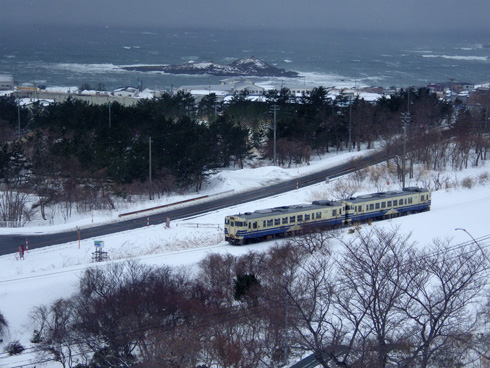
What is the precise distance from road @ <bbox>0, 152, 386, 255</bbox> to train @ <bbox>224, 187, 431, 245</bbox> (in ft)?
13.6

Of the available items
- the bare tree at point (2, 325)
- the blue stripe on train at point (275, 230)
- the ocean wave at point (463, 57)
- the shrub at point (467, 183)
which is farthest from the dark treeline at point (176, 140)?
the ocean wave at point (463, 57)

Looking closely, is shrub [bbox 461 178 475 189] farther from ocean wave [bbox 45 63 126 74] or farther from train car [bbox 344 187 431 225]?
ocean wave [bbox 45 63 126 74]

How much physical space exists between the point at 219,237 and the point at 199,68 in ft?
263

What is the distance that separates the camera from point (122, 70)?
98.2 metres

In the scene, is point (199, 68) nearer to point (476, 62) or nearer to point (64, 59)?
point (64, 59)

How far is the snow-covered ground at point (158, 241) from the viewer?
14.1 meters

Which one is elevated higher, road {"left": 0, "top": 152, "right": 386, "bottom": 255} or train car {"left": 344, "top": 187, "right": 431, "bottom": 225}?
train car {"left": 344, "top": 187, "right": 431, "bottom": 225}

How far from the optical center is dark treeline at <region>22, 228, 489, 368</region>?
382 inches

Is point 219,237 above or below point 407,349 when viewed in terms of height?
below

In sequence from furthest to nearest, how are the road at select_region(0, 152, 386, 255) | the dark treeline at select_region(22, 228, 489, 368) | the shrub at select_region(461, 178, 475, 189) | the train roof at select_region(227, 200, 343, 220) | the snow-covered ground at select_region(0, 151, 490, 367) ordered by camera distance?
the shrub at select_region(461, 178, 475, 189) → the road at select_region(0, 152, 386, 255) → the train roof at select_region(227, 200, 343, 220) → the snow-covered ground at select_region(0, 151, 490, 367) → the dark treeline at select_region(22, 228, 489, 368)

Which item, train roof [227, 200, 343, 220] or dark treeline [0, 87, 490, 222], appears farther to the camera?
dark treeline [0, 87, 490, 222]

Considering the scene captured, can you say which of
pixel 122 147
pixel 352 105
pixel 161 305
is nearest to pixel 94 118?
pixel 122 147

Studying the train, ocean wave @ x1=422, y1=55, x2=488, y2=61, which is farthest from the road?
ocean wave @ x1=422, y1=55, x2=488, y2=61

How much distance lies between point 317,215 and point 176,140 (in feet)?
30.2
